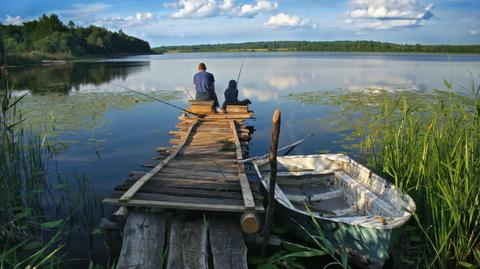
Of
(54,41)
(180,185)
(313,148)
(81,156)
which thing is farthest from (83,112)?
(54,41)

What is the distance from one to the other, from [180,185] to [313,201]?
6.49 ft

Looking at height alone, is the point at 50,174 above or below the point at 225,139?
below

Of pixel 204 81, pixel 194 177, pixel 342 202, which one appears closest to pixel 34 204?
pixel 194 177

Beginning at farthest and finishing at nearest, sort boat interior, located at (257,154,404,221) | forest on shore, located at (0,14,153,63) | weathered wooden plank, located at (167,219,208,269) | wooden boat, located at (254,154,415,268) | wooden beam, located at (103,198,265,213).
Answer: forest on shore, located at (0,14,153,63) → boat interior, located at (257,154,404,221) → wooden beam, located at (103,198,265,213) → wooden boat, located at (254,154,415,268) → weathered wooden plank, located at (167,219,208,269)

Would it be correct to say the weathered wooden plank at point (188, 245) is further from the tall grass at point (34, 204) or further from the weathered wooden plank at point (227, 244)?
the tall grass at point (34, 204)

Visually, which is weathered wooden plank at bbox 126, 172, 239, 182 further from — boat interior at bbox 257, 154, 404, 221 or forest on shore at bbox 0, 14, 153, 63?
forest on shore at bbox 0, 14, 153, 63

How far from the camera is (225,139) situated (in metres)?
8.29

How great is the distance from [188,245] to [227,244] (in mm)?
416

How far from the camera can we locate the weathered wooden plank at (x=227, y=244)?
12.2 ft

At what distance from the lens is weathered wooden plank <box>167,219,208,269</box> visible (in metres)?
3.69

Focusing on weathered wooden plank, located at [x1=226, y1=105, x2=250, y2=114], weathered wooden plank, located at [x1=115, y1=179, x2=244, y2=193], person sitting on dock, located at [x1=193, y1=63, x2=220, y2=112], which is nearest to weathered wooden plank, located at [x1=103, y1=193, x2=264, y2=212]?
Result: weathered wooden plank, located at [x1=115, y1=179, x2=244, y2=193]

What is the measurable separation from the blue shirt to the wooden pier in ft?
17.8

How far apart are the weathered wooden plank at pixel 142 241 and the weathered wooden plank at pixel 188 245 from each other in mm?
119

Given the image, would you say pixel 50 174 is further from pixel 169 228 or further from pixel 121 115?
pixel 121 115
